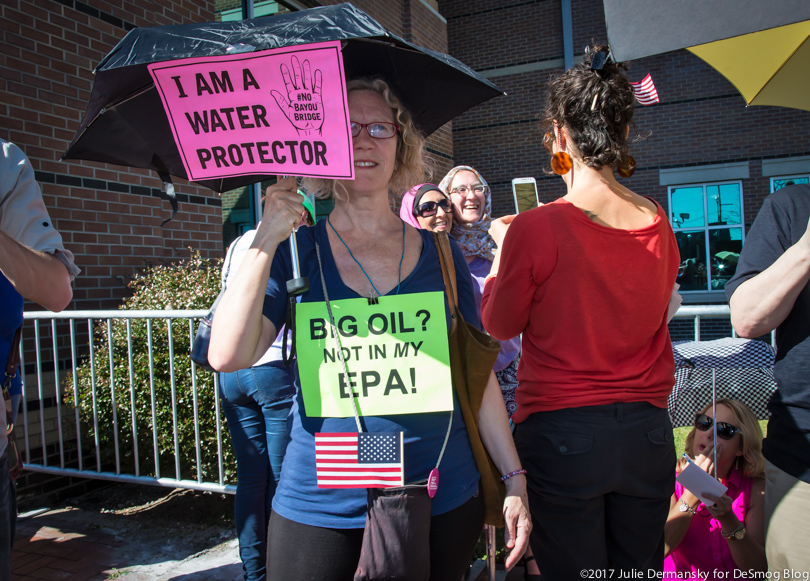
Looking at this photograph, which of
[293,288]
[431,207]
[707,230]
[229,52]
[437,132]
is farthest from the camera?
[707,230]

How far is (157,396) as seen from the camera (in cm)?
381

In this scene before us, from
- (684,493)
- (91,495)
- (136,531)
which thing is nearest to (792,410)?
(684,493)

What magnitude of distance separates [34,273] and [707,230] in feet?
44.8

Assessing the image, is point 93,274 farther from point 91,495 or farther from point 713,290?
point 713,290

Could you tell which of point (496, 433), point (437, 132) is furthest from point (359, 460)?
point (437, 132)

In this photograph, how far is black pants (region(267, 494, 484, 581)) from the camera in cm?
138

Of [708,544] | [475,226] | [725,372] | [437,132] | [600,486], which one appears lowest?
[708,544]

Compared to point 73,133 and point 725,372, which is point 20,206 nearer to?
point 725,372

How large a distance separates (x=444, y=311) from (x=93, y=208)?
4.33 meters

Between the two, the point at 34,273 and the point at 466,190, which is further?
Answer: the point at 466,190

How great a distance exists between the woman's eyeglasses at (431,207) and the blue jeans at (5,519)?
207 centimetres

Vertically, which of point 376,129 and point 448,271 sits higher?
point 376,129

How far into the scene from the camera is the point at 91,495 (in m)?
4.42

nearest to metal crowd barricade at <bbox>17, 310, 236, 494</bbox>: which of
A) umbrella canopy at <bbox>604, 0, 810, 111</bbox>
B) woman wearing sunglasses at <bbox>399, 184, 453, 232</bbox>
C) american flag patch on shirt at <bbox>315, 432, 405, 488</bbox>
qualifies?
woman wearing sunglasses at <bbox>399, 184, 453, 232</bbox>
